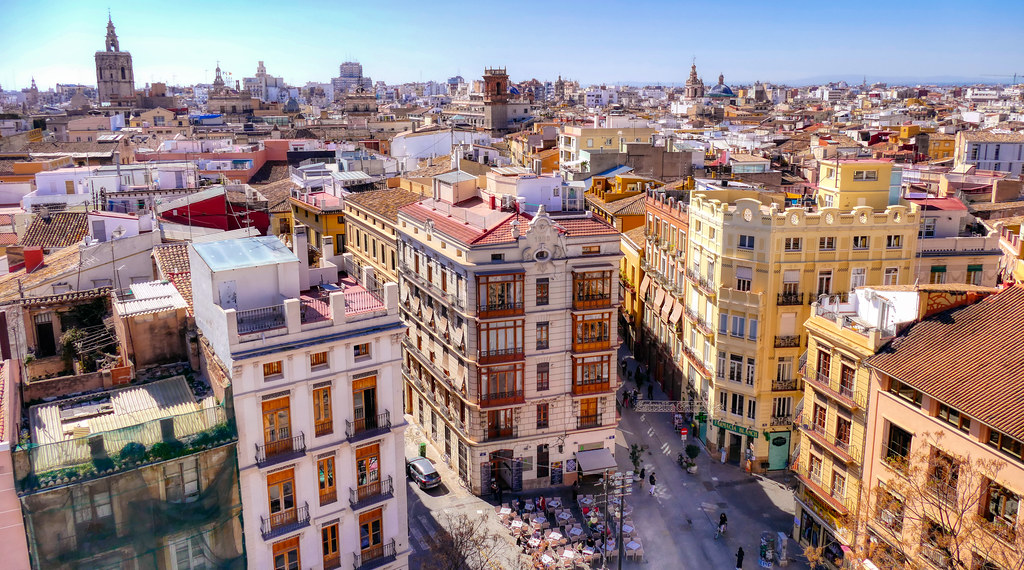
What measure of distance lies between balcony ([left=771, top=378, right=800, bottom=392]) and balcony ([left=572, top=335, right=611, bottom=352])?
10.8 meters

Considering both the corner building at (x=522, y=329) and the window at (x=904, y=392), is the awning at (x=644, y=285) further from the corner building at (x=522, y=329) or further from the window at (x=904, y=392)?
the window at (x=904, y=392)

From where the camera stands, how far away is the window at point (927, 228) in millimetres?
49844

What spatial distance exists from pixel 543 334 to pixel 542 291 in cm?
248

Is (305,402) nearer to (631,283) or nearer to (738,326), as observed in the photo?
(738,326)

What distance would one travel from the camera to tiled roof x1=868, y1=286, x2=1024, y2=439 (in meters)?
27.6

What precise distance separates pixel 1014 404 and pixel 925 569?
7182 millimetres

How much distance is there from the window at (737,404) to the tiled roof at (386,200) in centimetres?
2439

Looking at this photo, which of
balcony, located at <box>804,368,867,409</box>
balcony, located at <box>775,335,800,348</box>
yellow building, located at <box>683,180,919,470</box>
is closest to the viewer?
balcony, located at <box>804,368,867,409</box>

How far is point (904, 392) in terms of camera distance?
31953mm

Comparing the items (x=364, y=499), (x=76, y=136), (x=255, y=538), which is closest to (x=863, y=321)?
(x=364, y=499)

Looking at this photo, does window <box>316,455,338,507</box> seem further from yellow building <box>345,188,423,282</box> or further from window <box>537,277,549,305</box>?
yellow building <box>345,188,423,282</box>

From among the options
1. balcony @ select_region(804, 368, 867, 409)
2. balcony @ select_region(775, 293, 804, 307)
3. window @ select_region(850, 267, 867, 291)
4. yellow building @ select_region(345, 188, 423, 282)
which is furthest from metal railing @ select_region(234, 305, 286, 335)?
window @ select_region(850, 267, 867, 291)

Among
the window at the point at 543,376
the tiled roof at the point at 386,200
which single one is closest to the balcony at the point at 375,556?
the window at the point at 543,376

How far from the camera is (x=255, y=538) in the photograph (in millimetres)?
→ 30422
